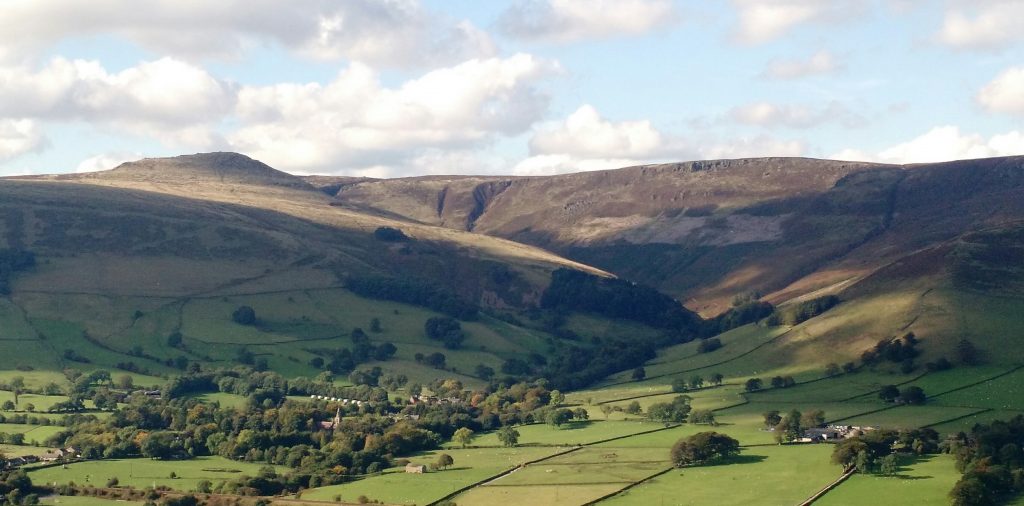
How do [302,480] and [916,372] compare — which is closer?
[302,480]

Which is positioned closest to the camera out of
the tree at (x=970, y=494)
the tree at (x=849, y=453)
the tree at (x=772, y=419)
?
the tree at (x=970, y=494)

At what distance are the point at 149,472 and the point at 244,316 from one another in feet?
256

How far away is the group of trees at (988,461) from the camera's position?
286 feet

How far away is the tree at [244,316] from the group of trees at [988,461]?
4393 inches

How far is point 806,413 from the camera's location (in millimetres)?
129500

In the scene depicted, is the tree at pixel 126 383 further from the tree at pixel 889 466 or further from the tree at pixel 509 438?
the tree at pixel 889 466

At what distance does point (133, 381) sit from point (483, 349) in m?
56.0

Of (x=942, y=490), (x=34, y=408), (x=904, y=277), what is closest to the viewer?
(x=942, y=490)

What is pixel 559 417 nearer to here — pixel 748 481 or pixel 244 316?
pixel 748 481

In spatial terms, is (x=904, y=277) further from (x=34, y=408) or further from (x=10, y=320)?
(x=10, y=320)

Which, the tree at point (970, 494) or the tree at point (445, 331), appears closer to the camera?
the tree at point (970, 494)

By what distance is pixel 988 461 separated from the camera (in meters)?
95.7

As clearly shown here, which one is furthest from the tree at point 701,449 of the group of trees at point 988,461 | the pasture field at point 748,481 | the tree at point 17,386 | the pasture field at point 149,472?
the tree at point 17,386

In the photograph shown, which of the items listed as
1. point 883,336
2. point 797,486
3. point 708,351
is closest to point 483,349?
point 708,351
